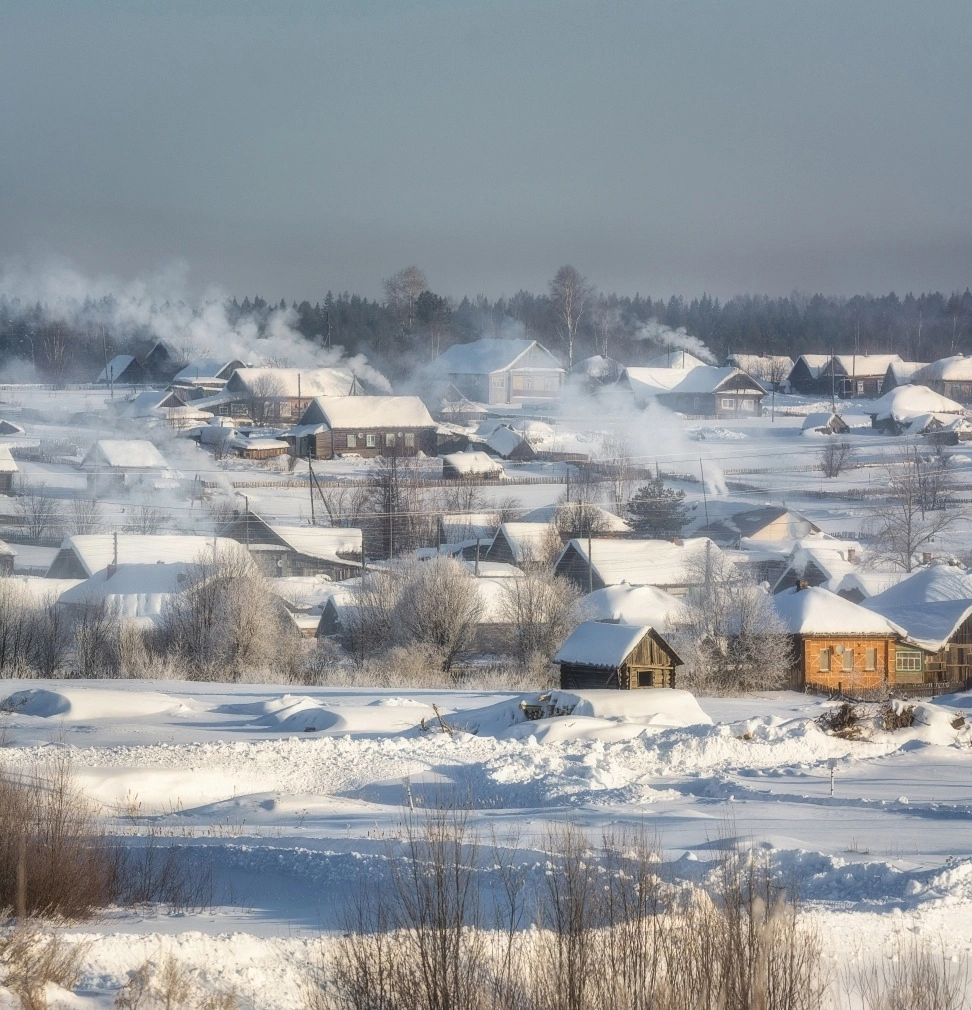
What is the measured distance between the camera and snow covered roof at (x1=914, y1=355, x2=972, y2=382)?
83.3 metres

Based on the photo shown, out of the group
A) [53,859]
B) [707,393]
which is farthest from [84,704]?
[707,393]

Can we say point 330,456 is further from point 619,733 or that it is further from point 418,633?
point 619,733

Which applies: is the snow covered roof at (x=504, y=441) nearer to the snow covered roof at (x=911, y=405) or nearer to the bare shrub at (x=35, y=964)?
the snow covered roof at (x=911, y=405)

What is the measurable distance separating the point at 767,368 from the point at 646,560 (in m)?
62.7

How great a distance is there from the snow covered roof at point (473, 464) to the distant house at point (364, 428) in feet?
23.5

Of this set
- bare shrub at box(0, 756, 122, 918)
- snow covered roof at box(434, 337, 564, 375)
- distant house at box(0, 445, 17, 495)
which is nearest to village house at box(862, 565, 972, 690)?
bare shrub at box(0, 756, 122, 918)

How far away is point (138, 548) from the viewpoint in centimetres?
3991

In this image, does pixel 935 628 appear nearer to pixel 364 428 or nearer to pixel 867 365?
pixel 364 428

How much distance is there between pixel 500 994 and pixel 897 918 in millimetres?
4544

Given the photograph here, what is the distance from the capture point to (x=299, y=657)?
1345 inches

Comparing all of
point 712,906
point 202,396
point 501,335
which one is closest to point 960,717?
point 712,906

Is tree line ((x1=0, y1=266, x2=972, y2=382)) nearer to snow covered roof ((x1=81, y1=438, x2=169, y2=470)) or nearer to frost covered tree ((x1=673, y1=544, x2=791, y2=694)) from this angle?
snow covered roof ((x1=81, y1=438, x2=169, y2=470))

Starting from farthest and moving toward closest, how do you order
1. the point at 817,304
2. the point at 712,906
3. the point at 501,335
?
the point at 817,304
the point at 501,335
the point at 712,906

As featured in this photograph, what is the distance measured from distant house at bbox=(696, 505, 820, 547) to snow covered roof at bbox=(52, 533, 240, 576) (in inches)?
776
